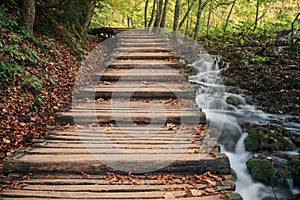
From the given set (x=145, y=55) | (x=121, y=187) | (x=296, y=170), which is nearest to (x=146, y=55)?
(x=145, y=55)

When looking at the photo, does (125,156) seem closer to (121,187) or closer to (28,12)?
(121,187)

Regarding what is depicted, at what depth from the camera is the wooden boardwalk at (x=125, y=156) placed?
2.56m

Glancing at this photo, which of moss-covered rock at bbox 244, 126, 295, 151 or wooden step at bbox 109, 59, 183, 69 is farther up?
wooden step at bbox 109, 59, 183, 69

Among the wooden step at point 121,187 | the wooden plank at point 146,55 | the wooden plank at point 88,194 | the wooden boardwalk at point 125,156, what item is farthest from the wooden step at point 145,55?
the wooden plank at point 88,194

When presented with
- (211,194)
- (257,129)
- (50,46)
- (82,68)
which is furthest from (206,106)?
(211,194)

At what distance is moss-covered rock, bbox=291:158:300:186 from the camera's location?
5.54m

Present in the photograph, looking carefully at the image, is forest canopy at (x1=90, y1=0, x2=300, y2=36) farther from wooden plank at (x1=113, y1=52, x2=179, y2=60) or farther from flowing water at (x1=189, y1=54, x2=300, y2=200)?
wooden plank at (x1=113, y1=52, x2=179, y2=60)

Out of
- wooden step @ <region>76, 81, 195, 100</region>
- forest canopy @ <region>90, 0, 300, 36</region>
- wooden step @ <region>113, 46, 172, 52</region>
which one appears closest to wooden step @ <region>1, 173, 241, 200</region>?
wooden step @ <region>76, 81, 195, 100</region>

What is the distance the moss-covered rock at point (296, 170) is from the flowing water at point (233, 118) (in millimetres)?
118

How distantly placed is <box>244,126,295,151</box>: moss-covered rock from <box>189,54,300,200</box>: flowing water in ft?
0.66

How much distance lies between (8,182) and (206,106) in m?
7.71

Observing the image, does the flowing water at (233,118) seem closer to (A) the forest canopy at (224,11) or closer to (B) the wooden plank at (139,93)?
(A) the forest canopy at (224,11)

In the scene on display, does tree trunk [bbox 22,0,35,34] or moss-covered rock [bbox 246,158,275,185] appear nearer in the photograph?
moss-covered rock [bbox 246,158,275,185]

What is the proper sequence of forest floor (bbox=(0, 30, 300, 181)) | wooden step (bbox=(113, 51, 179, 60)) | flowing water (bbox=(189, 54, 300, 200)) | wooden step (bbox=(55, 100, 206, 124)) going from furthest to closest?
1. wooden step (bbox=(113, 51, 179, 60))
2. flowing water (bbox=(189, 54, 300, 200))
3. forest floor (bbox=(0, 30, 300, 181))
4. wooden step (bbox=(55, 100, 206, 124))
